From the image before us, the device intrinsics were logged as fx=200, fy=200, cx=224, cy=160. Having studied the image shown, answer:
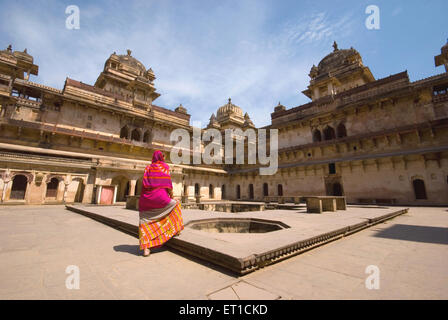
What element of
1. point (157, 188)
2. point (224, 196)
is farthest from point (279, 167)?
point (157, 188)

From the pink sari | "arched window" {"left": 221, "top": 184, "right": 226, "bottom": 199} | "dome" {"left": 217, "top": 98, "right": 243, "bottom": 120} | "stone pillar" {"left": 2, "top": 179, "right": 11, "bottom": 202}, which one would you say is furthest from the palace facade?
the pink sari

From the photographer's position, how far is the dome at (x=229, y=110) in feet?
120

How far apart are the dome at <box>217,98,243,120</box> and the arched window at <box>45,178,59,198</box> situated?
26.8 metres

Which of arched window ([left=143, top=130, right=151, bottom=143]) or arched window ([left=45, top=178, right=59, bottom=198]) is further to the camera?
arched window ([left=143, top=130, right=151, bottom=143])

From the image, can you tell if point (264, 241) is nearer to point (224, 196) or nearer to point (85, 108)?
point (85, 108)

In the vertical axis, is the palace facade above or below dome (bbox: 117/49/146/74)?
below

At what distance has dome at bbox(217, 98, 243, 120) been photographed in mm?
36469

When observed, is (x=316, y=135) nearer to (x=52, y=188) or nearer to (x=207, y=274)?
(x=207, y=274)

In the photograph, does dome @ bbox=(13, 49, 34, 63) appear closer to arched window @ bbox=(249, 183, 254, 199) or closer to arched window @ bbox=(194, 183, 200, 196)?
arched window @ bbox=(194, 183, 200, 196)

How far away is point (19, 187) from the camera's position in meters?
13.5

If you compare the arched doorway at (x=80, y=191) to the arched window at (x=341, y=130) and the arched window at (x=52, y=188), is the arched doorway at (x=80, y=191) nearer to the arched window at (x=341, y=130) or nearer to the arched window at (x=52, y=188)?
the arched window at (x=52, y=188)

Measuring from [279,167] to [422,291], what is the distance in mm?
21089

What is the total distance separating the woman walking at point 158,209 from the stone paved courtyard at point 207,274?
32 centimetres

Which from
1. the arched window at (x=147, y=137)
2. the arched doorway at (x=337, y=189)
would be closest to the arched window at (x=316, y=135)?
the arched doorway at (x=337, y=189)
